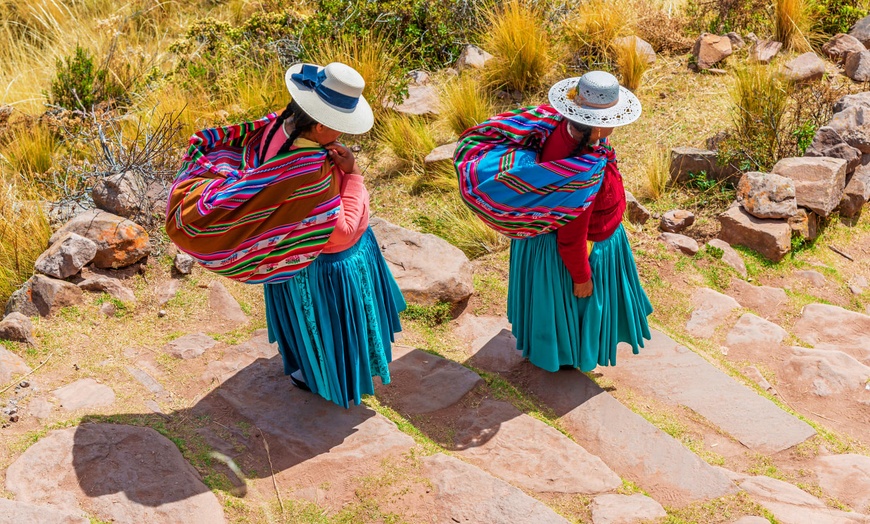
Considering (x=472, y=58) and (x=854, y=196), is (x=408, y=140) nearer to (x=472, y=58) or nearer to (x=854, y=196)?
(x=472, y=58)

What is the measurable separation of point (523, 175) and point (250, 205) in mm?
1100

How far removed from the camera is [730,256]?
207 inches

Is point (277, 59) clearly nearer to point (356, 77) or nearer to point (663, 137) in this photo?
point (663, 137)

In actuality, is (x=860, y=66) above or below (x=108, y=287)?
above

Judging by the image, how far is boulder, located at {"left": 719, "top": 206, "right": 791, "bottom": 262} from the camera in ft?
17.2

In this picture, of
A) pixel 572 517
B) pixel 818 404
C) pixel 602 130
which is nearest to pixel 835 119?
pixel 818 404

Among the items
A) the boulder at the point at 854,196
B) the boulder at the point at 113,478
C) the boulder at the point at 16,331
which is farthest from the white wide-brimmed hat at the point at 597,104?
the boulder at the point at 854,196

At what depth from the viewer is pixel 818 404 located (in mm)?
4082

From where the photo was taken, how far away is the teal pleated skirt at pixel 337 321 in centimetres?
338

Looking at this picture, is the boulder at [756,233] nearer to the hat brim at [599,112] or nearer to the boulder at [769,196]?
the boulder at [769,196]

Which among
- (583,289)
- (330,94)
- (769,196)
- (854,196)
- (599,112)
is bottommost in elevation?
(854,196)

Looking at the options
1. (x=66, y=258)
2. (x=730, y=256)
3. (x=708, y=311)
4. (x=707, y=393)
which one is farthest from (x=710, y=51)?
(x=66, y=258)

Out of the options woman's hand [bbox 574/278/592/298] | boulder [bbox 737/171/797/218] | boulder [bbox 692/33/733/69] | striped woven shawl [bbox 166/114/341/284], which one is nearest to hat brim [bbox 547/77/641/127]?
woman's hand [bbox 574/278/592/298]

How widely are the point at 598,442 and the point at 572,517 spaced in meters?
0.60
